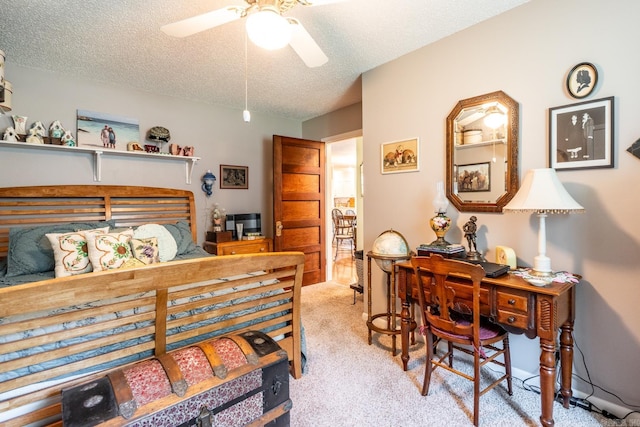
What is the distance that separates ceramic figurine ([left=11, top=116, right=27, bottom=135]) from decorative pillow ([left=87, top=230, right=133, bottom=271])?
136 centimetres

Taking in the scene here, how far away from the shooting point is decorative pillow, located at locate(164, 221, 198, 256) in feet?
10.00

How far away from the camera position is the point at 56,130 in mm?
2885

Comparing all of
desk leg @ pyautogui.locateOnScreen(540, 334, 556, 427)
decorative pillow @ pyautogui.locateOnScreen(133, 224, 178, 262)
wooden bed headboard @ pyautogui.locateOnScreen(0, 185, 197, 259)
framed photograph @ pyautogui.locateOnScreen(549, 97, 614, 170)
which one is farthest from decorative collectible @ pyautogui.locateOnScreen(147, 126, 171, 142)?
desk leg @ pyautogui.locateOnScreen(540, 334, 556, 427)

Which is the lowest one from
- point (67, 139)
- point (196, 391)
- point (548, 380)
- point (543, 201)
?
point (548, 380)

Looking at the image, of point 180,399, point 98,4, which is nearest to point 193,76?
point 98,4

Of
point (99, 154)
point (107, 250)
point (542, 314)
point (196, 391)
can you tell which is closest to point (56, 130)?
point (99, 154)

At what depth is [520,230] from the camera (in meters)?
2.11

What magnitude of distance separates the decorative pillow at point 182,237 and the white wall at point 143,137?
59cm

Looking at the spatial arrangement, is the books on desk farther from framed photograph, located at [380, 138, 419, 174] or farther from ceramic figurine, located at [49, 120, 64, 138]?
ceramic figurine, located at [49, 120, 64, 138]

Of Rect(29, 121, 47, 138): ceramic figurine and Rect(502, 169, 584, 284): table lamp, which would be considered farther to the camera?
Rect(29, 121, 47, 138): ceramic figurine

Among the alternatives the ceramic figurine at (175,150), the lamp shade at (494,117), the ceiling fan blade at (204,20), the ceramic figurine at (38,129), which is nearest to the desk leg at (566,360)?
the lamp shade at (494,117)

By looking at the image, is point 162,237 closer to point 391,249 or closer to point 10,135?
point 10,135

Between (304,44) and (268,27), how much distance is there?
1.40 feet

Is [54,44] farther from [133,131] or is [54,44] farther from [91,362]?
[91,362]
